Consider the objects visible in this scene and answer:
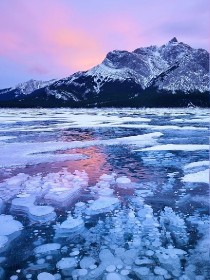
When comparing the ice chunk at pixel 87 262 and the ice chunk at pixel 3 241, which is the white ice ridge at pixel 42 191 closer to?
the ice chunk at pixel 3 241

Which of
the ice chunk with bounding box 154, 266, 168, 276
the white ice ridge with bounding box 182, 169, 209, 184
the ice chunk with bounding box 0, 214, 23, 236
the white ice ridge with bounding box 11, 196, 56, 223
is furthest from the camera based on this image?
the white ice ridge with bounding box 182, 169, 209, 184

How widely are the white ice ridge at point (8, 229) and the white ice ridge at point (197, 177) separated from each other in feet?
15.2

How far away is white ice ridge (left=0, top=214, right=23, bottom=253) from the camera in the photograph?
5.19 meters

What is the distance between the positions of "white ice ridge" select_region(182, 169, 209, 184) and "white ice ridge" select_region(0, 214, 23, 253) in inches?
183

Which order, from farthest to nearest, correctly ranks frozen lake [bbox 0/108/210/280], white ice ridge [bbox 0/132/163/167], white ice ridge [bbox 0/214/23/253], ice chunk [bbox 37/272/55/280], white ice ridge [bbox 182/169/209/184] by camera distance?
white ice ridge [bbox 0/132/163/167]
white ice ridge [bbox 182/169/209/184]
white ice ridge [bbox 0/214/23/253]
frozen lake [bbox 0/108/210/280]
ice chunk [bbox 37/272/55/280]

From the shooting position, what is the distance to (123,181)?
28.8 ft

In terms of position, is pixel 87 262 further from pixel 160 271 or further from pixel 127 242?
pixel 160 271

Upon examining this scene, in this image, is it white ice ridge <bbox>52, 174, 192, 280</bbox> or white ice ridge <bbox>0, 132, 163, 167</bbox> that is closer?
white ice ridge <bbox>52, 174, 192, 280</bbox>

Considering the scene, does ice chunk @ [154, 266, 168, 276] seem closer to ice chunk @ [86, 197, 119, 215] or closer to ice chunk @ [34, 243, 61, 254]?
ice chunk @ [34, 243, 61, 254]

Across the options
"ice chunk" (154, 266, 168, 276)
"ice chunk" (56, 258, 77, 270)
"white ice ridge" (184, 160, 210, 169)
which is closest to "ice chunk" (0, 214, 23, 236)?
"ice chunk" (56, 258, 77, 270)

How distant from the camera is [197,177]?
29.5ft

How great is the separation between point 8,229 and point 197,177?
5.29 metres

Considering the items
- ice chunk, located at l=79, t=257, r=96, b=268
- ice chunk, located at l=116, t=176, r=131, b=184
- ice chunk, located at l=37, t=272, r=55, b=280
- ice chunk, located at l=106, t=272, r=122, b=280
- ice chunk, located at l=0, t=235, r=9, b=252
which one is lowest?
ice chunk, located at l=106, t=272, r=122, b=280

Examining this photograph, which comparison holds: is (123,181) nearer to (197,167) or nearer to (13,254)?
(197,167)
